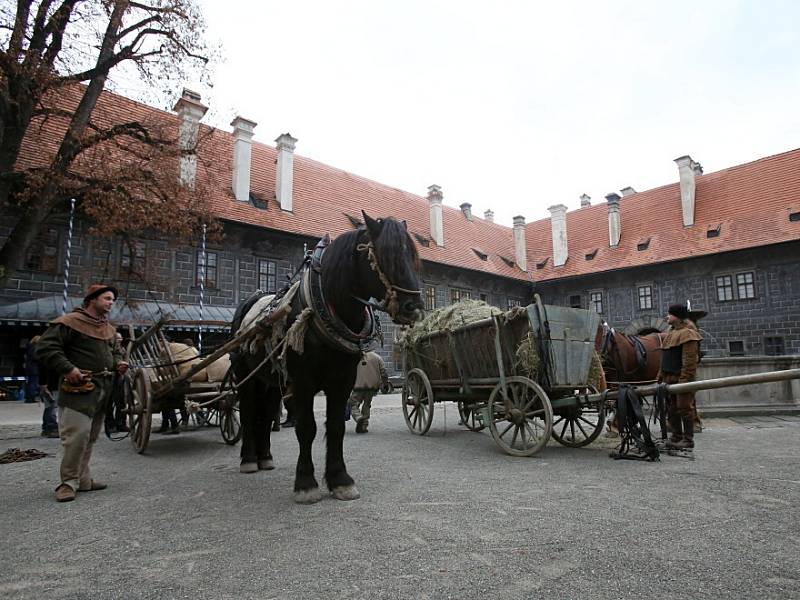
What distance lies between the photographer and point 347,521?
10.8 ft

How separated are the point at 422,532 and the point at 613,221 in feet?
89.7

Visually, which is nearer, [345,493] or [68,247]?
[345,493]

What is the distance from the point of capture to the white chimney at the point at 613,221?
2738 cm

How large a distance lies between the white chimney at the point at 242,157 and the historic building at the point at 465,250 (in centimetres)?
6

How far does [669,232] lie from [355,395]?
886 inches

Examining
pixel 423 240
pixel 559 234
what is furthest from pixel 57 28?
pixel 559 234

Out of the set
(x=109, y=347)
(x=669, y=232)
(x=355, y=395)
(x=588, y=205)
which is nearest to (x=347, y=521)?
(x=109, y=347)

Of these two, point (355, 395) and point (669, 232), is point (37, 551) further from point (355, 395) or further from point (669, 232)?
point (669, 232)

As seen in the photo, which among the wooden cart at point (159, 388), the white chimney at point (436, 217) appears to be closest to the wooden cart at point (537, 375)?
the wooden cart at point (159, 388)

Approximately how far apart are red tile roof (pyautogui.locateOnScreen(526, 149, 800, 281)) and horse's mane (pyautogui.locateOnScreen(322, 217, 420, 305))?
23.0 m

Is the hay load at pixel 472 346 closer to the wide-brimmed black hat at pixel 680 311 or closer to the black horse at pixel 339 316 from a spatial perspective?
the wide-brimmed black hat at pixel 680 311

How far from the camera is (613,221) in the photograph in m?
27.4

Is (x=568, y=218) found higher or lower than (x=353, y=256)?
higher

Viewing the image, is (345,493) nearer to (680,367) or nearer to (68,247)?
(680,367)
